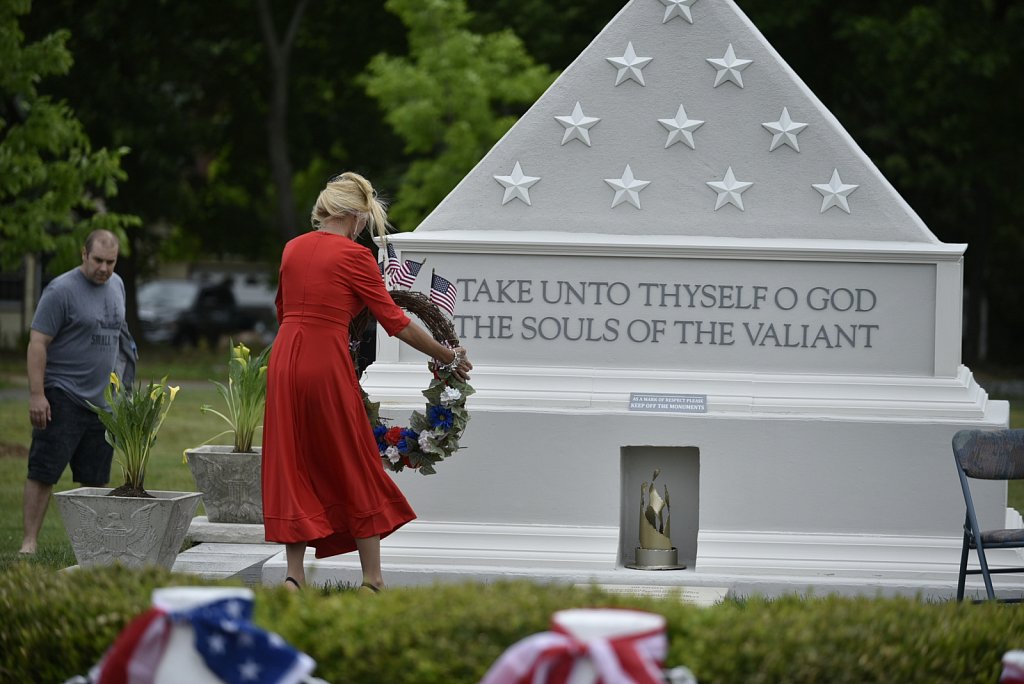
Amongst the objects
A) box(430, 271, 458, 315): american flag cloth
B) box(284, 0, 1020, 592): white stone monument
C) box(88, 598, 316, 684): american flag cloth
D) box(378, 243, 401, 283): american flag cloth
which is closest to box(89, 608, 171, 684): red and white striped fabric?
box(88, 598, 316, 684): american flag cloth

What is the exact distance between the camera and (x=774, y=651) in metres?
3.94

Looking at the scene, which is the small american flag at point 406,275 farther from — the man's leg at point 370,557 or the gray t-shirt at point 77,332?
the gray t-shirt at point 77,332

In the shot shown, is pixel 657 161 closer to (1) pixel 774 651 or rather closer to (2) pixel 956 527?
(2) pixel 956 527

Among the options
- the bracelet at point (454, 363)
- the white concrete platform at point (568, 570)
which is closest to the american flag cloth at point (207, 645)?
the bracelet at point (454, 363)

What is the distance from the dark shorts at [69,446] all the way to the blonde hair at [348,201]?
8.79 ft

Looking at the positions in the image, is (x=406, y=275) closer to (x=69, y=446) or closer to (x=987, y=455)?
(x=69, y=446)

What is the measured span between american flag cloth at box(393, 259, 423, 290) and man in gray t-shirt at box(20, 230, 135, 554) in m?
1.90

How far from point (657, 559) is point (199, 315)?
28.8m

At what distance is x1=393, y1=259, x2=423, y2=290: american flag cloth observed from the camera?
25.6 ft

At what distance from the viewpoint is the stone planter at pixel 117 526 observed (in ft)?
24.2

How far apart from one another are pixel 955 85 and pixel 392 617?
24861 mm

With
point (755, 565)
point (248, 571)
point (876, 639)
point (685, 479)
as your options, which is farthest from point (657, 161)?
point (876, 639)

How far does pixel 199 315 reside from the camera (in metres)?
35.2

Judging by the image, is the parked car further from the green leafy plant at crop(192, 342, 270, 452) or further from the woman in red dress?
the woman in red dress
